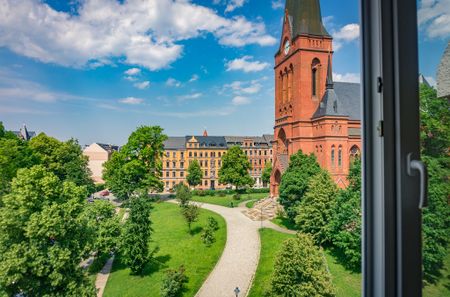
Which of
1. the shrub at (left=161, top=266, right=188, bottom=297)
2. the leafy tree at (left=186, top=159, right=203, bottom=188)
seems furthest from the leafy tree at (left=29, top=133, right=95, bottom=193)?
the leafy tree at (left=186, top=159, right=203, bottom=188)

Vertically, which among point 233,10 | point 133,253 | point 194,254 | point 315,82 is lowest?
point 194,254

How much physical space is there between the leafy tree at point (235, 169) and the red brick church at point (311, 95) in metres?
5.79

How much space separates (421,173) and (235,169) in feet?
65.6

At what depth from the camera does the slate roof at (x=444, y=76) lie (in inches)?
45.1

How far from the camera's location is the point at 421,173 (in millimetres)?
953

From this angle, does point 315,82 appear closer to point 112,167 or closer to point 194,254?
point 194,254

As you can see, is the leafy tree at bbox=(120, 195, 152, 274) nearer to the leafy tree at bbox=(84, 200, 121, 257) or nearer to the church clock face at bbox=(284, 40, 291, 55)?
the leafy tree at bbox=(84, 200, 121, 257)

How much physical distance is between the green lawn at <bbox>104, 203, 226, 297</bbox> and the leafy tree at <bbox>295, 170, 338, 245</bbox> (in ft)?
8.64

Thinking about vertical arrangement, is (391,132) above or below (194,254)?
above

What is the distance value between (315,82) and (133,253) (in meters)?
11.2

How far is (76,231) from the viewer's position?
4195 millimetres

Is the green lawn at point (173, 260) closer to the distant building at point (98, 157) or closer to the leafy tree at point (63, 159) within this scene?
the leafy tree at point (63, 159)

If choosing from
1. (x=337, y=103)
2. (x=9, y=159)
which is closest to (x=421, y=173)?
(x=9, y=159)

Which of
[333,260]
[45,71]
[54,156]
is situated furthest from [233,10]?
[54,156]
